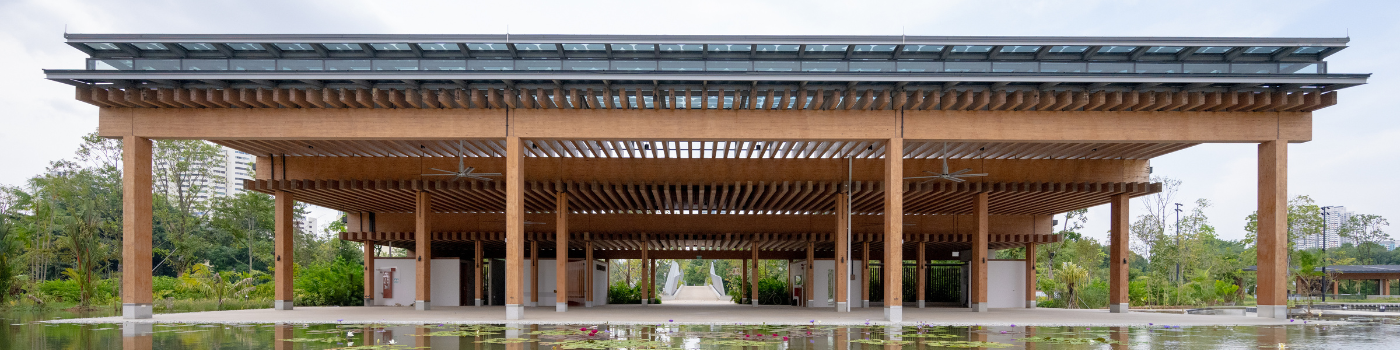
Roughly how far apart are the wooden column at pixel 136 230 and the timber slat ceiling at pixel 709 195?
4317 millimetres

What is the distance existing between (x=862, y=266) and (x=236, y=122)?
1984 centimetres

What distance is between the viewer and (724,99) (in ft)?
63.0

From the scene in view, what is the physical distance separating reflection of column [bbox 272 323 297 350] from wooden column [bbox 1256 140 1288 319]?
1867cm

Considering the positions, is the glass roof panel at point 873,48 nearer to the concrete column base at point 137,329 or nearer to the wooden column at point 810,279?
the concrete column base at point 137,329

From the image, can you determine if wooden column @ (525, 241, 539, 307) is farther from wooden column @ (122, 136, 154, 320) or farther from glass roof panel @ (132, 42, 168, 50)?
glass roof panel @ (132, 42, 168, 50)

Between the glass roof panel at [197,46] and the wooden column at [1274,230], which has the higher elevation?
the glass roof panel at [197,46]

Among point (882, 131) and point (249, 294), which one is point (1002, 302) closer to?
point (882, 131)

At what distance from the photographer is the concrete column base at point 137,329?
14.6 m

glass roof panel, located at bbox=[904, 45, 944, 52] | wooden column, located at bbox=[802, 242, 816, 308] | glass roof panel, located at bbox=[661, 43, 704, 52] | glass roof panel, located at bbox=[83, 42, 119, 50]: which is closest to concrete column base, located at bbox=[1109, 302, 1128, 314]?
wooden column, located at bbox=[802, 242, 816, 308]

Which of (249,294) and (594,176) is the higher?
(594,176)

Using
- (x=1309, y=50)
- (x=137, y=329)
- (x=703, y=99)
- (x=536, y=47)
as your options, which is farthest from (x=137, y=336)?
(x=1309, y=50)

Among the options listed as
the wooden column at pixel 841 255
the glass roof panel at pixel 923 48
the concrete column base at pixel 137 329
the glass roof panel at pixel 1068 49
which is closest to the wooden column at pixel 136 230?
the concrete column base at pixel 137 329

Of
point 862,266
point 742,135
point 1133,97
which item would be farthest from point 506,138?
point 862,266

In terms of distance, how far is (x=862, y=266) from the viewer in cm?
3141
